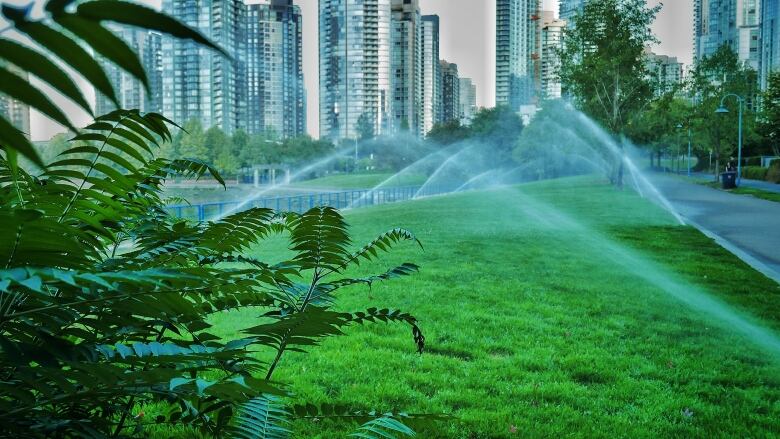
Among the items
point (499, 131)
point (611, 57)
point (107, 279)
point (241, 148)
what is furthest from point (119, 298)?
point (499, 131)

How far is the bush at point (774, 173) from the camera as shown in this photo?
1528 inches

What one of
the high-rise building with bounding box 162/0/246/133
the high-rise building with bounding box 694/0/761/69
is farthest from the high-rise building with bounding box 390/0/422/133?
the high-rise building with bounding box 694/0/761/69

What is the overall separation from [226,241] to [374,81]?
7041 cm

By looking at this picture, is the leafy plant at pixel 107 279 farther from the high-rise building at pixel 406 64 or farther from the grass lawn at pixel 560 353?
the high-rise building at pixel 406 64

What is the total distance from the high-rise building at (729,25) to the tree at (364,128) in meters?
39.4

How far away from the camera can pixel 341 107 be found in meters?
73.8

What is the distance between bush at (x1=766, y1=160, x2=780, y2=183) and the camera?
38.8m

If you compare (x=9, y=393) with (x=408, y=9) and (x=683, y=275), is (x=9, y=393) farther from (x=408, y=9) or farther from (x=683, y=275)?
(x=408, y=9)

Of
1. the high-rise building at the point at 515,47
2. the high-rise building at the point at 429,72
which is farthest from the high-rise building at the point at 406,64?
the high-rise building at the point at 515,47

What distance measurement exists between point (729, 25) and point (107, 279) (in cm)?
9989

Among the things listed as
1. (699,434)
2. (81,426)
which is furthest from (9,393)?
(699,434)

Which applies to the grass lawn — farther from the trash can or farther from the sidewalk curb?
the trash can

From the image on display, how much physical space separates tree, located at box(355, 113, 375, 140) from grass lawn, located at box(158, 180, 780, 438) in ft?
196

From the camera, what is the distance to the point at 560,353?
5352 millimetres
